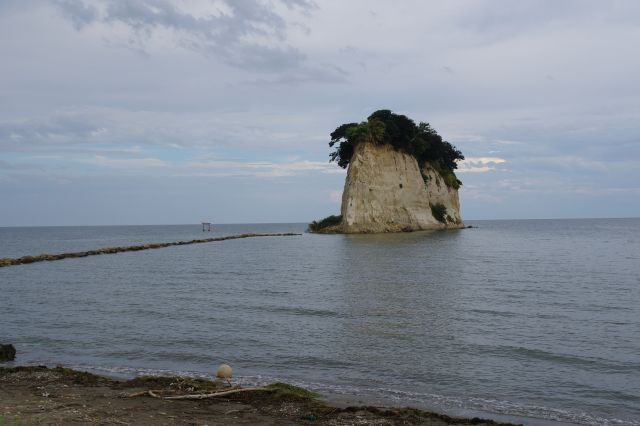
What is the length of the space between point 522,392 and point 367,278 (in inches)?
782

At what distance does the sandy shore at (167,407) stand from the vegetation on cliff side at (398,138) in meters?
72.9

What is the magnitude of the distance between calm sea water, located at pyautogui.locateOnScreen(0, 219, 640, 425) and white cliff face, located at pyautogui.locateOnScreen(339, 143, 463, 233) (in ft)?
160

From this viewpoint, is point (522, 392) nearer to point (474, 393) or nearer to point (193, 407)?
point (474, 393)

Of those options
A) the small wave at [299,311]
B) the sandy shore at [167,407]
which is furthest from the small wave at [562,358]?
the small wave at [299,311]

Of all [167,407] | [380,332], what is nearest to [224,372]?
[167,407]

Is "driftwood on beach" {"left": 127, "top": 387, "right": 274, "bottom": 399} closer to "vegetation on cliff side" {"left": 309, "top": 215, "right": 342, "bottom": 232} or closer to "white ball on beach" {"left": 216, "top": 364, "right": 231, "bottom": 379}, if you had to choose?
"white ball on beach" {"left": 216, "top": 364, "right": 231, "bottom": 379}

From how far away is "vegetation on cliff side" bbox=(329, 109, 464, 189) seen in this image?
8400 centimetres

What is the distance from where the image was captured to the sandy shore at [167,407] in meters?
9.96

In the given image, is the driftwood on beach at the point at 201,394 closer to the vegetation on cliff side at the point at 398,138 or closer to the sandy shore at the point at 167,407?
the sandy shore at the point at 167,407

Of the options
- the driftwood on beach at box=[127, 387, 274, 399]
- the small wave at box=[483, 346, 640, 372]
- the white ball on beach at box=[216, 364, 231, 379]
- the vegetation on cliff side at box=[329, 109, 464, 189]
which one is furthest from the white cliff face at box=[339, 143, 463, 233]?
the driftwood on beach at box=[127, 387, 274, 399]

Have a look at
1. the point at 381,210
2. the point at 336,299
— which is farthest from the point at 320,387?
the point at 381,210

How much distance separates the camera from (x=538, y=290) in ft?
87.8

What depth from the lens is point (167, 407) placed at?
10789mm

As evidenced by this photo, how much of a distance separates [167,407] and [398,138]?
79.2m
